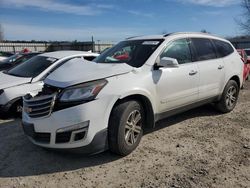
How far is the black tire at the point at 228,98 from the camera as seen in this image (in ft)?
20.9

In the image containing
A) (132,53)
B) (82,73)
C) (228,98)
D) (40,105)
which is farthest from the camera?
(228,98)

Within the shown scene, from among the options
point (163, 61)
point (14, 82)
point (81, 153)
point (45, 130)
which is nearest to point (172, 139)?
point (163, 61)

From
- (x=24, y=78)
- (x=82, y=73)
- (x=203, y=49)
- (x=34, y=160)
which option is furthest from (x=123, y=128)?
(x=24, y=78)

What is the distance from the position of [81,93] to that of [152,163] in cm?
139

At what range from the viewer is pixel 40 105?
4.05 meters

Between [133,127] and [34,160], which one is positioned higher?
[133,127]

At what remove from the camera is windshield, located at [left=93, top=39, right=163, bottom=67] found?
480cm

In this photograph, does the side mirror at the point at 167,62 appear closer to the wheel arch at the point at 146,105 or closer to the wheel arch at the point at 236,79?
the wheel arch at the point at 146,105

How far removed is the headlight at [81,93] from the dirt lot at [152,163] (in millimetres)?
956

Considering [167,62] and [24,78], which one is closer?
[167,62]

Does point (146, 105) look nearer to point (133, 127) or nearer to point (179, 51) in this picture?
point (133, 127)

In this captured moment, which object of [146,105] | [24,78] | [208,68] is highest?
[208,68]

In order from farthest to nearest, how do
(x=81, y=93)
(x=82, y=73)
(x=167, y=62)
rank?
1. (x=167, y=62)
2. (x=82, y=73)
3. (x=81, y=93)

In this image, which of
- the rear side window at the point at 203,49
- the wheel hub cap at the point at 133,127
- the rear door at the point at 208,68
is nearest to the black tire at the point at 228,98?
the rear door at the point at 208,68
